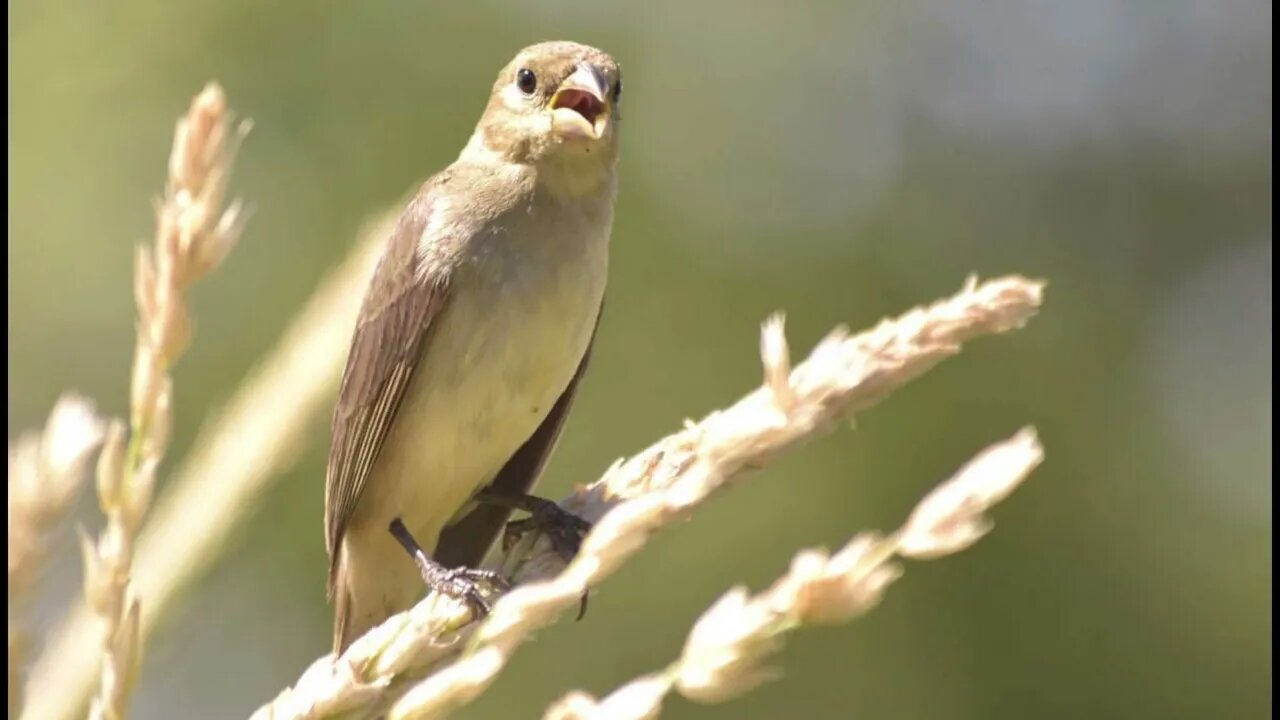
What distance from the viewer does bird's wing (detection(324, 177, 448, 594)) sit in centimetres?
342

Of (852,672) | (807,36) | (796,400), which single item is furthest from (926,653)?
(796,400)

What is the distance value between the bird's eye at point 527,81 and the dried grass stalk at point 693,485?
245 centimetres

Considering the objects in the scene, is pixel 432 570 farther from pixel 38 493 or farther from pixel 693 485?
pixel 38 493

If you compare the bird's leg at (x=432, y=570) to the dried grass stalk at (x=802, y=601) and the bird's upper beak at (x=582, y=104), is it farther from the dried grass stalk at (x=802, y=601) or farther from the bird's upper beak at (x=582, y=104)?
the dried grass stalk at (x=802, y=601)

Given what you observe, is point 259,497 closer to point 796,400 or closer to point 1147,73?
point 796,400

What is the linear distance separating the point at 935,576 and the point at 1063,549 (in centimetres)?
68

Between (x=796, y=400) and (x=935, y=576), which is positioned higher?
(x=935, y=576)

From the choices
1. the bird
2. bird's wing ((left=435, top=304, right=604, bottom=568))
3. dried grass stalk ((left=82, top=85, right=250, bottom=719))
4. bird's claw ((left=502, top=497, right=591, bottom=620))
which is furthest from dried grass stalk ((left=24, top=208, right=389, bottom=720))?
bird's wing ((left=435, top=304, right=604, bottom=568))

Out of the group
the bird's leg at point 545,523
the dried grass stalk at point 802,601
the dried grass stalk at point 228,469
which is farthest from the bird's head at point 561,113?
the dried grass stalk at point 802,601

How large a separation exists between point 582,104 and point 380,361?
70cm

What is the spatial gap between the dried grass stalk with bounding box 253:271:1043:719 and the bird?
1.97 meters

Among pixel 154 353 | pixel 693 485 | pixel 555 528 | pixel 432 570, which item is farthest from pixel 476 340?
pixel 154 353

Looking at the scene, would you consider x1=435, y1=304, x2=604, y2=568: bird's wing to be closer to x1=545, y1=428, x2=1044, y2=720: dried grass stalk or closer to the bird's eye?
the bird's eye

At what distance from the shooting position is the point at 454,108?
6.79 m
